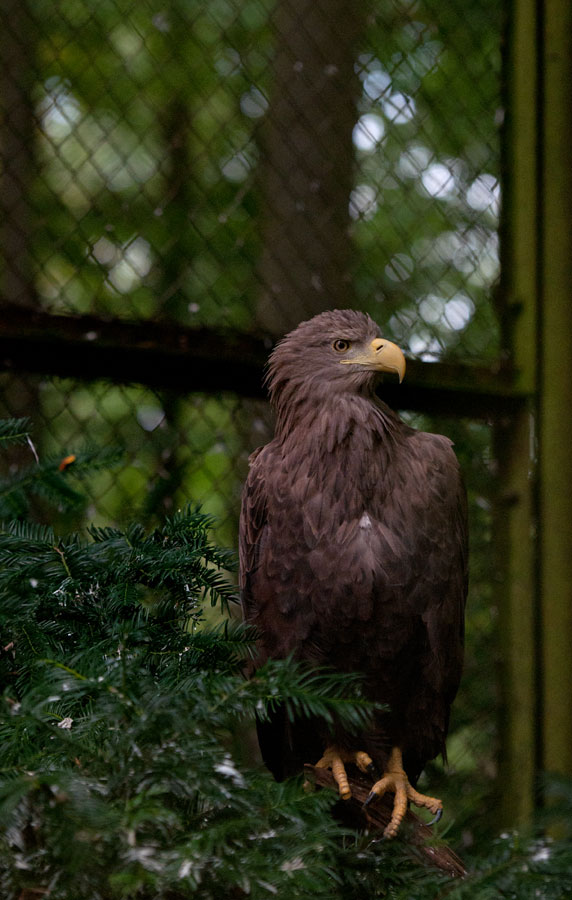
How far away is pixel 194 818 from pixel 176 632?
44 cm

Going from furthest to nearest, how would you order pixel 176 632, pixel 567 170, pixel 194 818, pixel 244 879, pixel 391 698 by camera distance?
pixel 567 170 < pixel 391 698 < pixel 176 632 < pixel 194 818 < pixel 244 879

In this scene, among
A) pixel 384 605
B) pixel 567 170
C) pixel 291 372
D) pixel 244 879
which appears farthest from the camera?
pixel 567 170

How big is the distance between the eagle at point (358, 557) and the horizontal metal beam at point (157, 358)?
12.0 inches

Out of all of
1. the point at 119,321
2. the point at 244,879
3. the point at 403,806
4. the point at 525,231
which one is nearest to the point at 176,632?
the point at 244,879

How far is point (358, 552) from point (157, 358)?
0.90 m

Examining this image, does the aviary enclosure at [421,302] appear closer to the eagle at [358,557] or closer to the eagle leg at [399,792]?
the eagle at [358,557]

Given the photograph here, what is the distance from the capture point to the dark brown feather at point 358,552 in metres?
2.21

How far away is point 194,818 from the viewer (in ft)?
3.96

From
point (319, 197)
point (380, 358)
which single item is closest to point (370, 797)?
point (380, 358)

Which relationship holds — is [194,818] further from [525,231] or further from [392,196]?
[392,196]

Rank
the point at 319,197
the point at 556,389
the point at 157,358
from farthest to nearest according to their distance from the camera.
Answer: the point at 319,197, the point at 556,389, the point at 157,358

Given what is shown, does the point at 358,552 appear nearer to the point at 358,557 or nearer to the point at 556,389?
the point at 358,557

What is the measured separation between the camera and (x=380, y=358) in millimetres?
2408

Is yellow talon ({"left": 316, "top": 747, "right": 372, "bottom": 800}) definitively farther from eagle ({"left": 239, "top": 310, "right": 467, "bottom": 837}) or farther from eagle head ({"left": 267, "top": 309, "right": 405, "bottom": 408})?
eagle head ({"left": 267, "top": 309, "right": 405, "bottom": 408})
